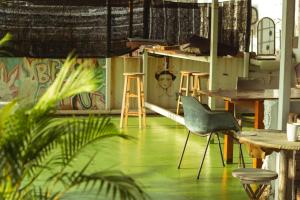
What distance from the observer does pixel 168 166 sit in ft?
22.2

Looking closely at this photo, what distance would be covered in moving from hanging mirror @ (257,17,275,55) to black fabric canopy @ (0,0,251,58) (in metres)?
0.94

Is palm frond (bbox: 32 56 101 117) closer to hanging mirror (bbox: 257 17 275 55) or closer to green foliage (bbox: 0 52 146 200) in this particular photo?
green foliage (bbox: 0 52 146 200)

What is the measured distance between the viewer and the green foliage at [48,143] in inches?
106

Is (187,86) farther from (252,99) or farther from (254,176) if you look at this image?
(254,176)

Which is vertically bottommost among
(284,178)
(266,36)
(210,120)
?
(284,178)

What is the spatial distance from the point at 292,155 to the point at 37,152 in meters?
2.62

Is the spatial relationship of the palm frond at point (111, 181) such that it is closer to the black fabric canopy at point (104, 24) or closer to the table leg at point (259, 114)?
the table leg at point (259, 114)

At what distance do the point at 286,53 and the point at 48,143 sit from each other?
8.02 feet

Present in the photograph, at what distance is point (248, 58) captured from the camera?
10.2 meters

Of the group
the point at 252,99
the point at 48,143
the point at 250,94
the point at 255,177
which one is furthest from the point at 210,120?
the point at 48,143

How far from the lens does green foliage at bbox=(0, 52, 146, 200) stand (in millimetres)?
2705

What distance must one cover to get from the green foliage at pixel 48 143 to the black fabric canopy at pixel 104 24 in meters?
7.46

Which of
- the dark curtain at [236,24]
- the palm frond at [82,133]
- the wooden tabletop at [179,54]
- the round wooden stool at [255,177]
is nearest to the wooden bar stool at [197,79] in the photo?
the wooden tabletop at [179,54]

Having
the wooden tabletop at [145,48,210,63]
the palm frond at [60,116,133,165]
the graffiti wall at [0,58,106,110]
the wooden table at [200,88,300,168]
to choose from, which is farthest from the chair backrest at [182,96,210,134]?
the graffiti wall at [0,58,106,110]
